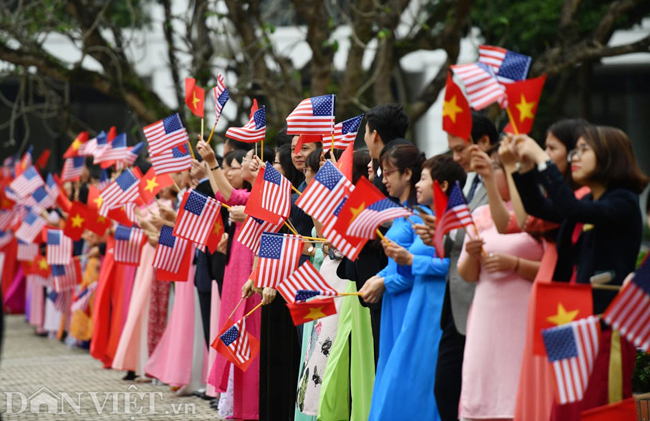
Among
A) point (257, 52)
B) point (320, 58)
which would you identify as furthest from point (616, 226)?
point (257, 52)

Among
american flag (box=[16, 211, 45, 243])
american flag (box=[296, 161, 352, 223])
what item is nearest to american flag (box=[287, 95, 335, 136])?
american flag (box=[296, 161, 352, 223])

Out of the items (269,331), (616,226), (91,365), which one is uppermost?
(616,226)

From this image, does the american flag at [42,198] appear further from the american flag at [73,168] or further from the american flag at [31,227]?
the american flag at [73,168]

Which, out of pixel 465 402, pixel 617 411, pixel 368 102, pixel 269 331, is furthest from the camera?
pixel 368 102

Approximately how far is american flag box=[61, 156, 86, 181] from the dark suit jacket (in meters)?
9.03

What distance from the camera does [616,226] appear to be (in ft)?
14.7

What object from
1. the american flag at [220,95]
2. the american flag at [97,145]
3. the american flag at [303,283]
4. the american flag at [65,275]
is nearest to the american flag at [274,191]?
the american flag at [303,283]

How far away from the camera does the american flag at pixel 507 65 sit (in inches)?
188

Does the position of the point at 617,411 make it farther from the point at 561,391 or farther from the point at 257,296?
the point at 257,296

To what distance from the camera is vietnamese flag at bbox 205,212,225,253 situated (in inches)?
296

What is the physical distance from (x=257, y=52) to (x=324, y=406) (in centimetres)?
767

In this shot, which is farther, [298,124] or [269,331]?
[269,331]

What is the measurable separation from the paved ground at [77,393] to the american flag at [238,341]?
102cm

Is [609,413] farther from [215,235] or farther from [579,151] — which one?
[215,235]
